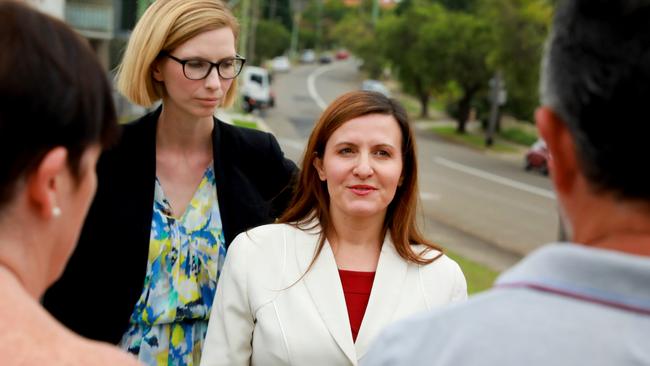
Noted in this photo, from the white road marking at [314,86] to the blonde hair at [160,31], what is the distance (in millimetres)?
47847

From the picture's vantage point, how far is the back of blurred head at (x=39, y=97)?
1452 millimetres

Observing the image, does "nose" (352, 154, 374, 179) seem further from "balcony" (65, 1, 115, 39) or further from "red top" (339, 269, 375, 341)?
"balcony" (65, 1, 115, 39)

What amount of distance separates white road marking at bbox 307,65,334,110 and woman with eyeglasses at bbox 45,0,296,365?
47796 millimetres

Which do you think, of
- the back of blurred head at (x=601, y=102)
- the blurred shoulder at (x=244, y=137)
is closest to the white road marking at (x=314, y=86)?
the blurred shoulder at (x=244, y=137)

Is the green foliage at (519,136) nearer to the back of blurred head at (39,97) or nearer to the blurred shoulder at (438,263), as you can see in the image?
the blurred shoulder at (438,263)

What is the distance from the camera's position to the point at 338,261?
11.6 feet

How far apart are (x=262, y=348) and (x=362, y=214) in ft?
2.09

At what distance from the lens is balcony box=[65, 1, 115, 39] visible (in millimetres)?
32438

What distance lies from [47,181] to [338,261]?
2.12m

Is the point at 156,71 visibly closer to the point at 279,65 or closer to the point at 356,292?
the point at 356,292

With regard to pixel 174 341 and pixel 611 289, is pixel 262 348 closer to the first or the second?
pixel 174 341

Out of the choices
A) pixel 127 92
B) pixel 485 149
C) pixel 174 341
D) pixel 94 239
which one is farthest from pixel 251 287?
pixel 485 149

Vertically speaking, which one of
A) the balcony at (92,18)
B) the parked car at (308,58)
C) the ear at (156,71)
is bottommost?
the parked car at (308,58)

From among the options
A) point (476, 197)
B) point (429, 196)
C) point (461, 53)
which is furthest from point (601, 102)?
point (461, 53)
